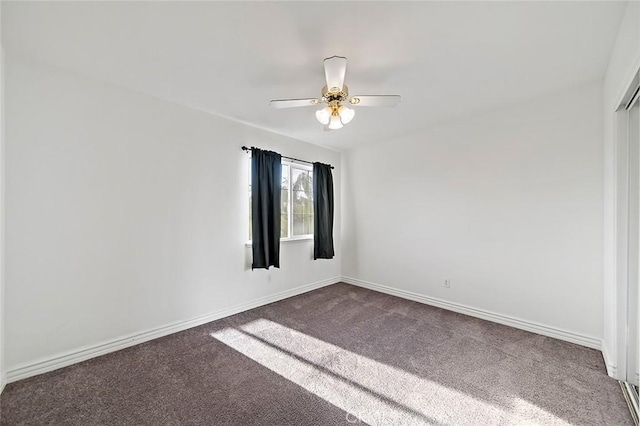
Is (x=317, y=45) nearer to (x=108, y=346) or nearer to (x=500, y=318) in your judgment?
(x=108, y=346)

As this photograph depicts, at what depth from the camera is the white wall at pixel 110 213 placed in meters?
2.02

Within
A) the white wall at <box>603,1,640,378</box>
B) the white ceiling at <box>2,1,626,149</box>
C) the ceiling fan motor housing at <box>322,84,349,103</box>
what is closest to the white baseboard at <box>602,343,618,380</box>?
the white wall at <box>603,1,640,378</box>

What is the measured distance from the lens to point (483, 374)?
2.06m

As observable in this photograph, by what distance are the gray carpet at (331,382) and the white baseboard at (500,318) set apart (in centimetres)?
10

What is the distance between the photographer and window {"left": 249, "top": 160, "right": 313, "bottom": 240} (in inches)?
157

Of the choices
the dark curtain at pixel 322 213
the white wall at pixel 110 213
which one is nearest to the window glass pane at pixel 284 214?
the dark curtain at pixel 322 213

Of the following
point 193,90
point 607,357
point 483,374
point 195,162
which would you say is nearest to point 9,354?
point 195,162

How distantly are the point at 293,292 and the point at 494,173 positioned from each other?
119 inches

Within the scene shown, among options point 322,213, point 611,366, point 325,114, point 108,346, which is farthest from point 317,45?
point 611,366

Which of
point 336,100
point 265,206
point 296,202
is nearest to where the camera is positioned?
point 336,100

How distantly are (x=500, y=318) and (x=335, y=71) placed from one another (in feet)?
10.2

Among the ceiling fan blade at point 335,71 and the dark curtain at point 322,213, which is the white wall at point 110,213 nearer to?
the dark curtain at point 322,213

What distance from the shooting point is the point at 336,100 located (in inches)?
82.7

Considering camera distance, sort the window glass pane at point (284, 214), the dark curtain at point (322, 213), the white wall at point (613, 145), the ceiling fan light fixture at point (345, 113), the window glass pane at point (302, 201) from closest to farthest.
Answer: the white wall at point (613, 145) < the ceiling fan light fixture at point (345, 113) < the window glass pane at point (284, 214) < the window glass pane at point (302, 201) < the dark curtain at point (322, 213)
